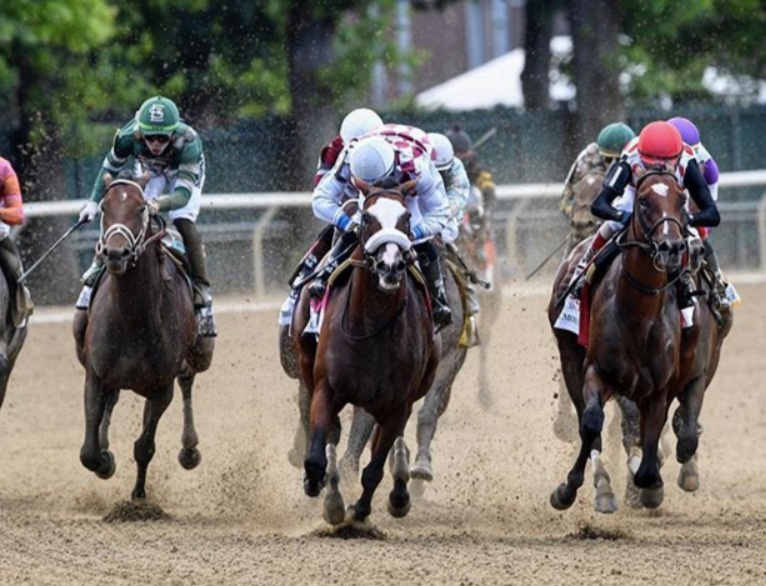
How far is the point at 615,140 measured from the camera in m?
13.0

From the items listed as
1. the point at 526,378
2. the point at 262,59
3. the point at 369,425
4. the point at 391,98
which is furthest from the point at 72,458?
the point at 391,98

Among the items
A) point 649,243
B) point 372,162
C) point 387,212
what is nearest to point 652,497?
point 649,243

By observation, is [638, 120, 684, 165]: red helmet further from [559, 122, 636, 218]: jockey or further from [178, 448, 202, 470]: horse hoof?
[178, 448, 202, 470]: horse hoof

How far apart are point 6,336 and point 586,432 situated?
3755mm

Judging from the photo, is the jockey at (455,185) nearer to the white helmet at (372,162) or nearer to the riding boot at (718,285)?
the riding boot at (718,285)

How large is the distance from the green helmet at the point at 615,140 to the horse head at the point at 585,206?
21cm

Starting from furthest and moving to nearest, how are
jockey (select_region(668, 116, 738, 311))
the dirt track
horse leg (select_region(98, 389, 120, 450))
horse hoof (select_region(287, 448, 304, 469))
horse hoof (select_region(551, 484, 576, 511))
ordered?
horse hoof (select_region(287, 448, 304, 469)) < horse leg (select_region(98, 389, 120, 450)) < jockey (select_region(668, 116, 738, 311)) < horse hoof (select_region(551, 484, 576, 511)) < the dirt track

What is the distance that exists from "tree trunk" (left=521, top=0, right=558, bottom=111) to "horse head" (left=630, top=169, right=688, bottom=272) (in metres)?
17.5

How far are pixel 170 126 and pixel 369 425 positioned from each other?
2064mm

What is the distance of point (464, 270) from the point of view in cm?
1297

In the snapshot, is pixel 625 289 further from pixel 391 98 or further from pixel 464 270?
pixel 391 98

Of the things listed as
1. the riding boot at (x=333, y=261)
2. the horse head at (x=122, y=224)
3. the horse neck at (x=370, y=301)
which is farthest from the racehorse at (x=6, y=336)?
the horse neck at (x=370, y=301)

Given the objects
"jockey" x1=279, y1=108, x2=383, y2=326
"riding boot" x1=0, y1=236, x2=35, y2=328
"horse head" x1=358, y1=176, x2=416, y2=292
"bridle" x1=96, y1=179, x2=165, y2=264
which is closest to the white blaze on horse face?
"horse head" x1=358, y1=176, x2=416, y2=292

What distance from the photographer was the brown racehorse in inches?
400
